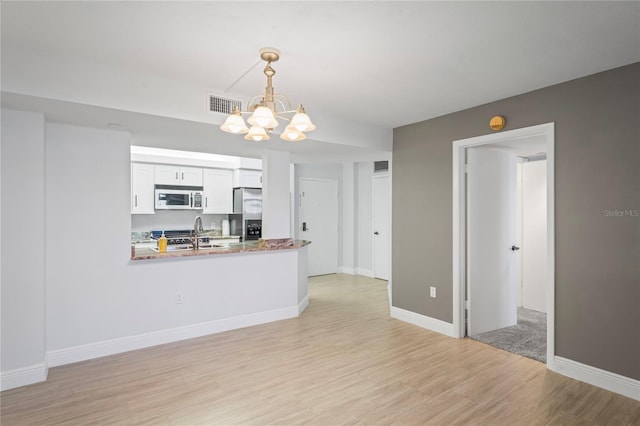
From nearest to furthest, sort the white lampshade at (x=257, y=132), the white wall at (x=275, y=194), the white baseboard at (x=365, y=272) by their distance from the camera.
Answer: the white lampshade at (x=257, y=132) < the white wall at (x=275, y=194) < the white baseboard at (x=365, y=272)

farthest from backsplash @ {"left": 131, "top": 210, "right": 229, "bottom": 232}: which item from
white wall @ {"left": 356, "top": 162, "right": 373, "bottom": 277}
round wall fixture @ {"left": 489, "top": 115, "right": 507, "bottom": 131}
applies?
round wall fixture @ {"left": 489, "top": 115, "right": 507, "bottom": 131}

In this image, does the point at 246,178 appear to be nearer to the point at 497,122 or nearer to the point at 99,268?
the point at 99,268

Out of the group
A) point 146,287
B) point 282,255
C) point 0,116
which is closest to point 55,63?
point 0,116

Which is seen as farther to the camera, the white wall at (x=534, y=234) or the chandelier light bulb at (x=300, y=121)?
the white wall at (x=534, y=234)

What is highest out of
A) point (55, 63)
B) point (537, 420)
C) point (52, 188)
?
point (55, 63)

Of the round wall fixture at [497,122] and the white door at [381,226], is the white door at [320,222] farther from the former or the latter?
the round wall fixture at [497,122]

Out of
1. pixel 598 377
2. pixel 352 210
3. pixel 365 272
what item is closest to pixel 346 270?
pixel 365 272

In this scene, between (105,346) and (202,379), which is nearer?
(202,379)

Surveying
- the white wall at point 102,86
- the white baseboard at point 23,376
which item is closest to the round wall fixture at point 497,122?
the white wall at point 102,86

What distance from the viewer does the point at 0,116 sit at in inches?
105

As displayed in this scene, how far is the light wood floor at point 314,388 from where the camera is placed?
7.65ft

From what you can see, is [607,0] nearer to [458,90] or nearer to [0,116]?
[458,90]

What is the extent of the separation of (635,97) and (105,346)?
4.95 m

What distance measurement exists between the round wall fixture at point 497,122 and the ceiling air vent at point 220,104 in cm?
250
